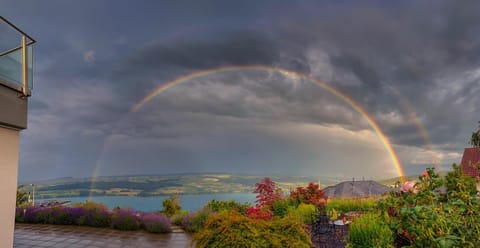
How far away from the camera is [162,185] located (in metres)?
19.6

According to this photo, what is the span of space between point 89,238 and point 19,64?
4397mm

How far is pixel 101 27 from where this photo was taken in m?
14.0

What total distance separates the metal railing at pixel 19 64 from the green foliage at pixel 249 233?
12.7 feet

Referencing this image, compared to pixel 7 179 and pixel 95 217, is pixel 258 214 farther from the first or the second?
pixel 95 217

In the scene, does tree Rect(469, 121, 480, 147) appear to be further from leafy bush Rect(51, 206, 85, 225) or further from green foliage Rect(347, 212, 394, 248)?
leafy bush Rect(51, 206, 85, 225)

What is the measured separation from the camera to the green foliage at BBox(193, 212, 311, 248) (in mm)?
4074

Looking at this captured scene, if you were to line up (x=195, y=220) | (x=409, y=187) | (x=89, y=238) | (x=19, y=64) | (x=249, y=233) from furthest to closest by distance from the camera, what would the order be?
(x=195, y=220), (x=89, y=238), (x=19, y=64), (x=249, y=233), (x=409, y=187)

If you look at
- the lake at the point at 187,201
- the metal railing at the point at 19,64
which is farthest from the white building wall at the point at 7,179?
the lake at the point at 187,201

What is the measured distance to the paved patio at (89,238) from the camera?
686 cm

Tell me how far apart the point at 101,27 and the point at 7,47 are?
9.46 m

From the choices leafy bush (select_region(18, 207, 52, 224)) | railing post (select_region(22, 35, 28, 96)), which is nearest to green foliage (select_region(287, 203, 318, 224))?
railing post (select_region(22, 35, 28, 96))

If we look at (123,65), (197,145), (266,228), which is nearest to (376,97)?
(197,145)

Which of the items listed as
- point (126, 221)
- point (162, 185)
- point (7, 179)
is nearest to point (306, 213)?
A: point (126, 221)

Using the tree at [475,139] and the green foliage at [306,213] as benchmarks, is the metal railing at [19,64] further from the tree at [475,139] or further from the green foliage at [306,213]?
the tree at [475,139]
